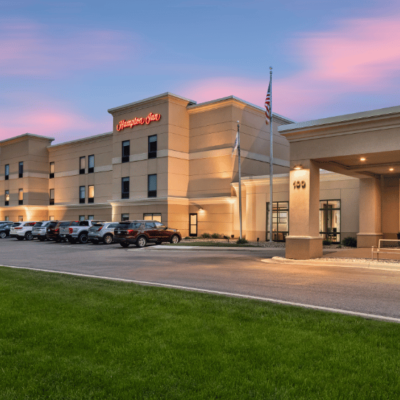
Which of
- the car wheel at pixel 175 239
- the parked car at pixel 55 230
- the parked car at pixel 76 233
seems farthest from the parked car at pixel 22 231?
the car wheel at pixel 175 239

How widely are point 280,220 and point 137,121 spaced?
1627cm

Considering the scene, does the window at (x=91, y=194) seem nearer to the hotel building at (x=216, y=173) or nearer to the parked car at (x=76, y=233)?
the hotel building at (x=216, y=173)

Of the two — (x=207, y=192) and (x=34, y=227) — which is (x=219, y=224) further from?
(x=34, y=227)

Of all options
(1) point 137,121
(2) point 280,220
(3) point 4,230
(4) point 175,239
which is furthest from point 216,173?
(3) point 4,230

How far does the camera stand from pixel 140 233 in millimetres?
27312

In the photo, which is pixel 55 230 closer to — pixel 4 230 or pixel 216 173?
pixel 4 230

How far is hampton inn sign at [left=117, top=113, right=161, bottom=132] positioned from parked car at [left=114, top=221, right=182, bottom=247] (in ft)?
41.1

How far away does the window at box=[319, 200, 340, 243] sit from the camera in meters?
29.4

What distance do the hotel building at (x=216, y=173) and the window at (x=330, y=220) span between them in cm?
7

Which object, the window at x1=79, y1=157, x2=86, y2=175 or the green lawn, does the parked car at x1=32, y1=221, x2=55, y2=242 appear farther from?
the green lawn

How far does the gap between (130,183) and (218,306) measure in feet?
111

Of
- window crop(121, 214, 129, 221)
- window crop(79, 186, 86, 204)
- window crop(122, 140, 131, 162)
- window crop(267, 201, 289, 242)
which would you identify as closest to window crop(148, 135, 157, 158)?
window crop(122, 140, 131, 162)

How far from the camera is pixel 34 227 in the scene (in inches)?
1443

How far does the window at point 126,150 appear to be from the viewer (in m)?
40.9
